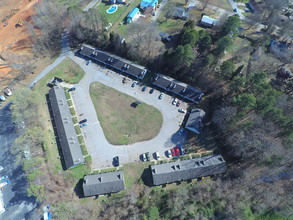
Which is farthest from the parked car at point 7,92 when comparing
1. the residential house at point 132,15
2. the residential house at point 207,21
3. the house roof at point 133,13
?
the residential house at point 207,21

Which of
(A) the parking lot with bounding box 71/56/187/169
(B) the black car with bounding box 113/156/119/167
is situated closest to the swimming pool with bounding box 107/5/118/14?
(A) the parking lot with bounding box 71/56/187/169

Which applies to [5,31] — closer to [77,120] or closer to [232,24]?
[77,120]

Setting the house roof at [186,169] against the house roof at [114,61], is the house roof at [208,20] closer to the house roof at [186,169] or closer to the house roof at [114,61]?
the house roof at [114,61]

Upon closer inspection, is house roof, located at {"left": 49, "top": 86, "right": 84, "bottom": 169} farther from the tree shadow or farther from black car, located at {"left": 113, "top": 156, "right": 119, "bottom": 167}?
black car, located at {"left": 113, "top": 156, "right": 119, "bottom": 167}

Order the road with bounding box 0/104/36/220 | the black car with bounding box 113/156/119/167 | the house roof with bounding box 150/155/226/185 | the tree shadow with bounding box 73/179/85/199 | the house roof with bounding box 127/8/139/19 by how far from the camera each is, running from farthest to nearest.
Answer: the house roof with bounding box 127/8/139/19
the black car with bounding box 113/156/119/167
the tree shadow with bounding box 73/179/85/199
the house roof with bounding box 150/155/226/185
the road with bounding box 0/104/36/220

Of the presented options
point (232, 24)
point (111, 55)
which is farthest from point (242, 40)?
point (111, 55)

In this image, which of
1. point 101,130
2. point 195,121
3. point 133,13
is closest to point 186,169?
point 195,121
